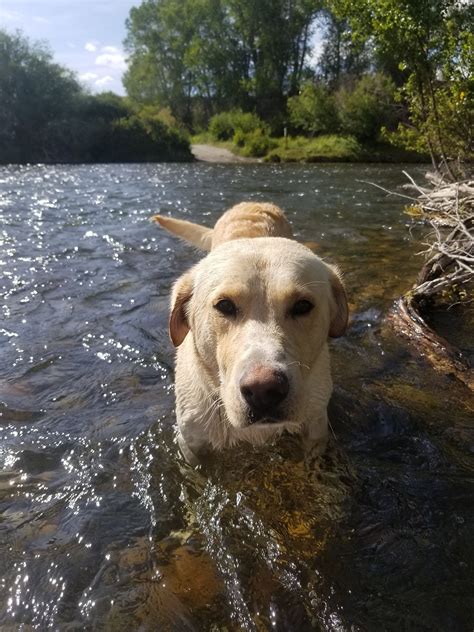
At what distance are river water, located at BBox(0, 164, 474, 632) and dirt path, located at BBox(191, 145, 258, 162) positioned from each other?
29.5 meters

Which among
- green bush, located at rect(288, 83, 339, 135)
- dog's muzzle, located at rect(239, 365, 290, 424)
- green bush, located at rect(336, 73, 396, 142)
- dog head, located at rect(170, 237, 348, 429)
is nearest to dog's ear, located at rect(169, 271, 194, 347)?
dog head, located at rect(170, 237, 348, 429)

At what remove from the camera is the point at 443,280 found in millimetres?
5141

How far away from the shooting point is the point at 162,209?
1289 centimetres

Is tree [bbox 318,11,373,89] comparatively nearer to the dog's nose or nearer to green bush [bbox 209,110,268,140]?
green bush [bbox 209,110,268,140]

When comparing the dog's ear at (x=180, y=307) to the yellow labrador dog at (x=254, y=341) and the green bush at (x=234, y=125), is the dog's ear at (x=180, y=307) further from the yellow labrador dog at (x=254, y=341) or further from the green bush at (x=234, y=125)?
the green bush at (x=234, y=125)

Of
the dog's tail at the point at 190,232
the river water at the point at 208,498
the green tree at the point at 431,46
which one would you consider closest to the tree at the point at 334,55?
the green tree at the point at 431,46

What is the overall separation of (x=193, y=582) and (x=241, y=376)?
3.33 feet

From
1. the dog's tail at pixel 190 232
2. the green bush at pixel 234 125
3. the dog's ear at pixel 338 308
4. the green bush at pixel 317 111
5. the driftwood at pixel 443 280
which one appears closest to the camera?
the dog's ear at pixel 338 308

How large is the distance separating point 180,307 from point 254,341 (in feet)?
3.28

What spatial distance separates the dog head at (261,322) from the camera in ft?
7.66

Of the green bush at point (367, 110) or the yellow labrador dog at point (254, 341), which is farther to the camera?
the green bush at point (367, 110)

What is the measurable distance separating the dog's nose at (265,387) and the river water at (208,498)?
861mm

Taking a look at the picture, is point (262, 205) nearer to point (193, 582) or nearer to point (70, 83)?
point (193, 582)

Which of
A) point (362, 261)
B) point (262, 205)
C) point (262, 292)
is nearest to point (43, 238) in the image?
point (262, 205)
